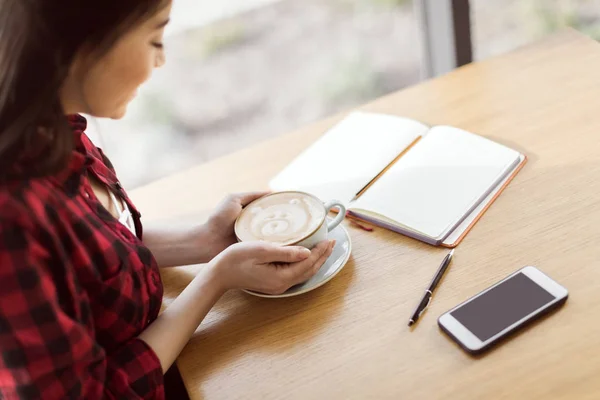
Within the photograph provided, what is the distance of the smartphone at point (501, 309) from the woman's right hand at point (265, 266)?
18cm

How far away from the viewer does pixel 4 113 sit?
713 millimetres

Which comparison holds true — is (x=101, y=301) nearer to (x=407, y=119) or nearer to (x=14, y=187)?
(x=14, y=187)

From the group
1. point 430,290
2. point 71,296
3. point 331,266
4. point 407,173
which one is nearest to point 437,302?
point 430,290

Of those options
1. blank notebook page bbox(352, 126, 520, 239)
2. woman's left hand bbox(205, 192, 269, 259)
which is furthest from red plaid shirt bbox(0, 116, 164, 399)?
blank notebook page bbox(352, 126, 520, 239)

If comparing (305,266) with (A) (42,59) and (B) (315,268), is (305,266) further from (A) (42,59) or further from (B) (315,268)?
(A) (42,59)

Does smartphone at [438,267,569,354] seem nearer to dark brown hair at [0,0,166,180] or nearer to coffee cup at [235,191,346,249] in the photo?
coffee cup at [235,191,346,249]

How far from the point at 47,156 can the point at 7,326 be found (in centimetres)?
18

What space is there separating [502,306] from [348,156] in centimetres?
41

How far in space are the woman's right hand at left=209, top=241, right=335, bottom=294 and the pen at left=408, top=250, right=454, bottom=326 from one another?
14cm

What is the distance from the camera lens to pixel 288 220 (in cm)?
94

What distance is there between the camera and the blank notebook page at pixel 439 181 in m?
0.96

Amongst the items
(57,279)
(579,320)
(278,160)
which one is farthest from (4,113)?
(579,320)

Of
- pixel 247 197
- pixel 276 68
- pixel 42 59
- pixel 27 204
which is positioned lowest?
pixel 276 68

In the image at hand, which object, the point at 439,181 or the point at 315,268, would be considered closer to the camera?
the point at 315,268
